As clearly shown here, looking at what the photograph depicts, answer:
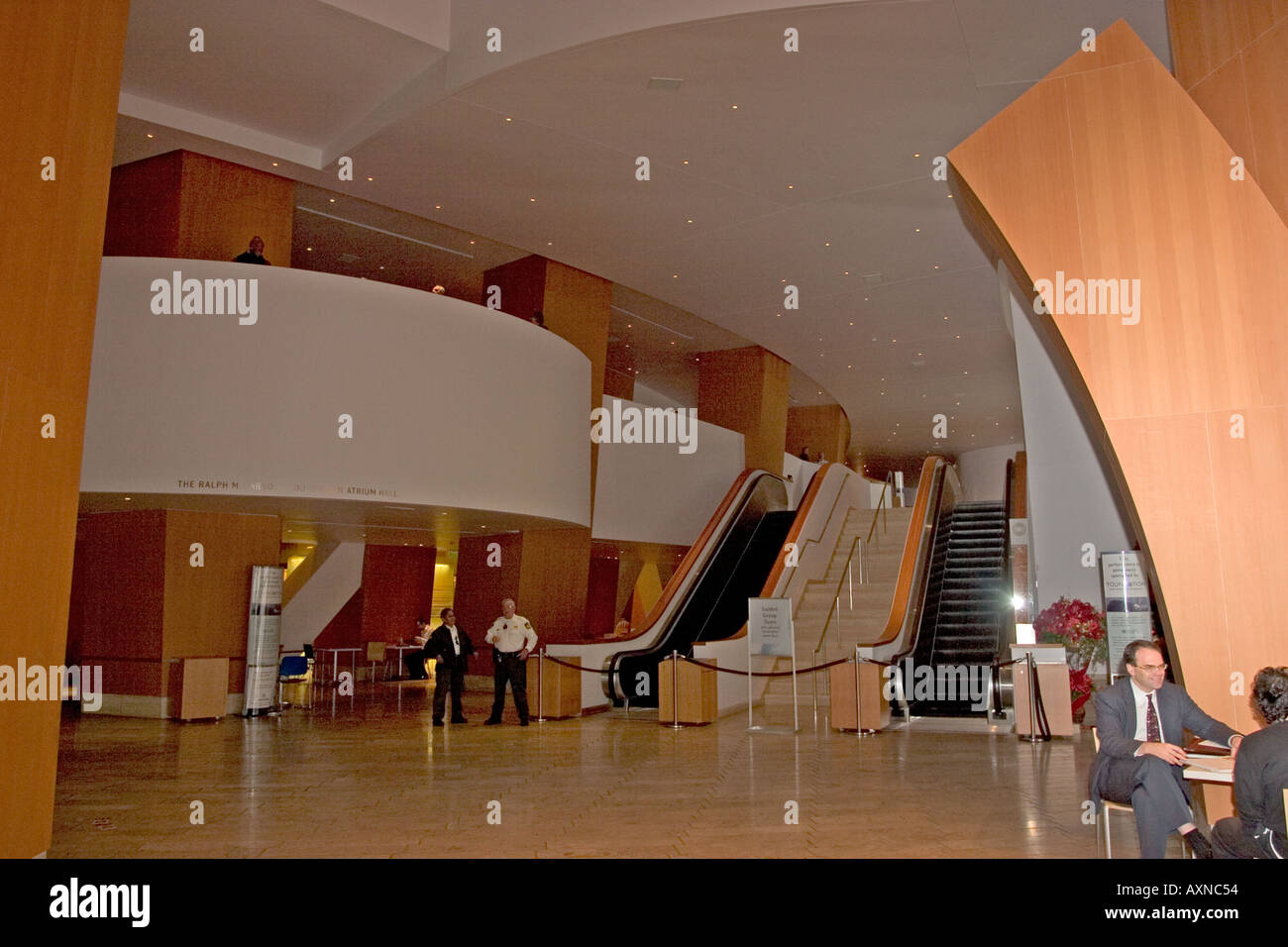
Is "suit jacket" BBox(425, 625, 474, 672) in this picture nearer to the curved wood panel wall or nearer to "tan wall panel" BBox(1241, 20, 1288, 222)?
the curved wood panel wall

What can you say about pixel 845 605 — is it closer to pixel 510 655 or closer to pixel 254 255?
pixel 510 655

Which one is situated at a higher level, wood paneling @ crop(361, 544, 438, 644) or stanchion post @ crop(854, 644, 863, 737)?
wood paneling @ crop(361, 544, 438, 644)

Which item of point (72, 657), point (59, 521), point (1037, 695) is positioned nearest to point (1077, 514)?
point (1037, 695)

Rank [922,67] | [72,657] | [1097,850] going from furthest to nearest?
[72,657]
[922,67]
[1097,850]

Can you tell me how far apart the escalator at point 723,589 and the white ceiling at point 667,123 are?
4038mm

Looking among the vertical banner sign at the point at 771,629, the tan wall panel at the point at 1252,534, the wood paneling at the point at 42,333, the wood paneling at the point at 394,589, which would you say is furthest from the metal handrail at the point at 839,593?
the wood paneling at the point at 42,333

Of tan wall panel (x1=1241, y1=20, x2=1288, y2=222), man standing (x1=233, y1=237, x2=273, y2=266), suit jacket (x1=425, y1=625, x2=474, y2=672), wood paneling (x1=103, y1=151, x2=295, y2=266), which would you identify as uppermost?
wood paneling (x1=103, y1=151, x2=295, y2=266)

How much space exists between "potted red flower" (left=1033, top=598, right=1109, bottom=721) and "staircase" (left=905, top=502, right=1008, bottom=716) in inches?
66.4

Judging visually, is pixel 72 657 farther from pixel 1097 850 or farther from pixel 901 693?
pixel 1097 850

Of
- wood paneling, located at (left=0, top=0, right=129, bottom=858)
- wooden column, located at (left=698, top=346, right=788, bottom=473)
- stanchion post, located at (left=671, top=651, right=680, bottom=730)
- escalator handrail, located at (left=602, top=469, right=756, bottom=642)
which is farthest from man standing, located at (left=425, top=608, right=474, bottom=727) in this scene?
wooden column, located at (left=698, top=346, right=788, bottom=473)

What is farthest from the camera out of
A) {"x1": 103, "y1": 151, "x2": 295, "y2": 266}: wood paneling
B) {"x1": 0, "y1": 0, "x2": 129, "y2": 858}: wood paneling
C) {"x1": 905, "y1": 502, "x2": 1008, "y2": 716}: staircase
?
{"x1": 905, "y1": 502, "x2": 1008, "y2": 716}: staircase

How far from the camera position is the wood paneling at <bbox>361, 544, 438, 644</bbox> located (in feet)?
63.1

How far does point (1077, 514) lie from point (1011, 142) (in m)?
4.70

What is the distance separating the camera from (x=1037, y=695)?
922cm
